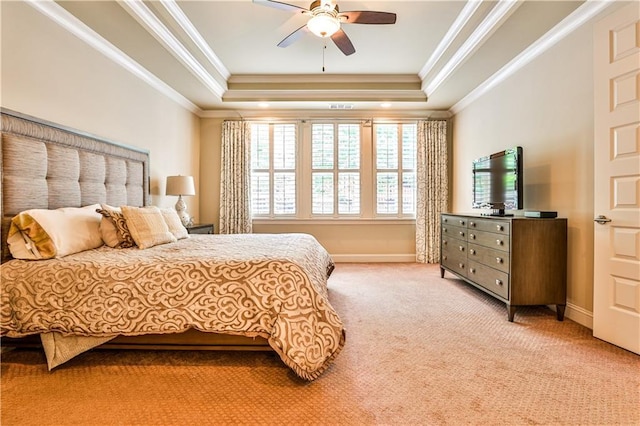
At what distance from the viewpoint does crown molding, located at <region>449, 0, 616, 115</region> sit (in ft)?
7.90

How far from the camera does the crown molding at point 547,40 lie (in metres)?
2.41

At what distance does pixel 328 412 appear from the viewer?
1473 millimetres

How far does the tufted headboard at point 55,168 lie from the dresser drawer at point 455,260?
152 inches

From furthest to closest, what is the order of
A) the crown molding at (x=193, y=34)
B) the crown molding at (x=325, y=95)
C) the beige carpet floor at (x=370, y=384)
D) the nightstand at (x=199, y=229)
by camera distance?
the crown molding at (x=325, y=95) → the nightstand at (x=199, y=229) → the crown molding at (x=193, y=34) → the beige carpet floor at (x=370, y=384)

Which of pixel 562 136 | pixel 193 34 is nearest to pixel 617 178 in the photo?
pixel 562 136

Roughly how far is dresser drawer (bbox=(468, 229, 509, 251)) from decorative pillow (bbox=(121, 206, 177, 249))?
303cm

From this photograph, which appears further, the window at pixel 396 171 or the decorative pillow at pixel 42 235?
the window at pixel 396 171

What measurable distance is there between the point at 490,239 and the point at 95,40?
4235 millimetres

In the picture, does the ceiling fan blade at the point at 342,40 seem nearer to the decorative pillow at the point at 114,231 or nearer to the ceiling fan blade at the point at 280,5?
the ceiling fan blade at the point at 280,5

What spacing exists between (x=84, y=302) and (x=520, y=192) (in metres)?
3.66

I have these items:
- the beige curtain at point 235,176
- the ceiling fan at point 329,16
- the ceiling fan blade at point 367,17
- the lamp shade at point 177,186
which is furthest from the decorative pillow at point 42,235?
the beige curtain at point 235,176

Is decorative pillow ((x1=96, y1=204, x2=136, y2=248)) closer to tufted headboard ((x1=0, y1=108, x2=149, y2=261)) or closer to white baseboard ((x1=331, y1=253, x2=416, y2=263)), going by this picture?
tufted headboard ((x1=0, y1=108, x2=149, y2=261))

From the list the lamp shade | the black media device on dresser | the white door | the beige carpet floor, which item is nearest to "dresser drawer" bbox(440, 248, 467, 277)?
the black media device on dresser

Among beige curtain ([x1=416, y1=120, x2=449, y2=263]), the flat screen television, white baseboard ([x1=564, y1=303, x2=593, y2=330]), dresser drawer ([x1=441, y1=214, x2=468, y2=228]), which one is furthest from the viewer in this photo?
beige curtain ([x1=416, y1=120, x2=449, y2=263])
